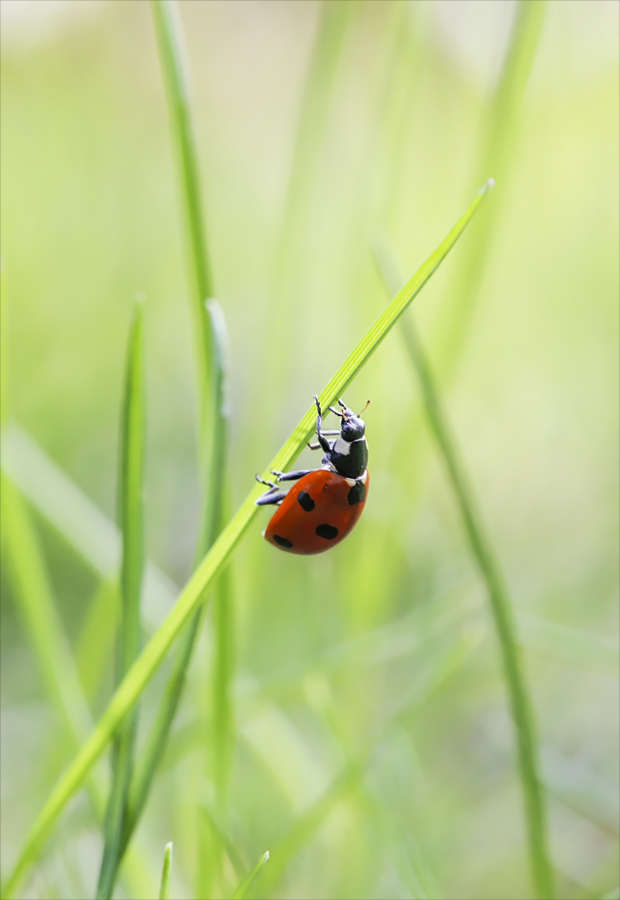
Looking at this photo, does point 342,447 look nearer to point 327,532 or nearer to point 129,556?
point 327,532

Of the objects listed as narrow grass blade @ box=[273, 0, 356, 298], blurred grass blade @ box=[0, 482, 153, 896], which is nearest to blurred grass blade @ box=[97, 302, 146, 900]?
blurred grass blade @ box=[0, 482, 153, 896]

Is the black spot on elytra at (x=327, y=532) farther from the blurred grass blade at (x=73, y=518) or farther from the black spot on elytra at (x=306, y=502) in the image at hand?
the blurred grass blade at (x=73, y=518)

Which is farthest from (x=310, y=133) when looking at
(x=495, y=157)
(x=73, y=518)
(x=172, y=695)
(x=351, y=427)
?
(x=172, y=695)

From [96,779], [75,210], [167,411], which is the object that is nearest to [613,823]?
[96,779]

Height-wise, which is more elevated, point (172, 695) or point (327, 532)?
point (327, 532)

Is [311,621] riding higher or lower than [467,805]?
higher

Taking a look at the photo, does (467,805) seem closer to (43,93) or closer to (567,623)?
(567,623)
